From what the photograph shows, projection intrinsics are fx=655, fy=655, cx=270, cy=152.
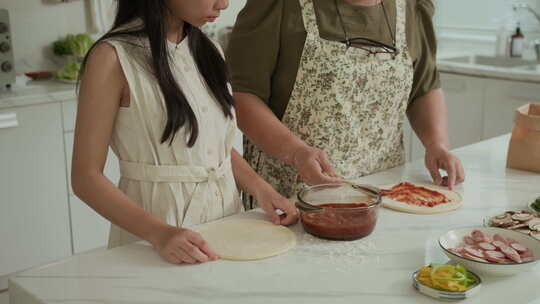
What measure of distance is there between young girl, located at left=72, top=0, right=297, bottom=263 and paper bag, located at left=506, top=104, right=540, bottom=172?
0.71 metres

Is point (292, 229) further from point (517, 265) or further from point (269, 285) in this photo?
point (517, 265)

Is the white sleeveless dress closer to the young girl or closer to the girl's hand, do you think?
the young girl

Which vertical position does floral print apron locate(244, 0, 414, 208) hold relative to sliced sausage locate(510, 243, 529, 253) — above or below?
above

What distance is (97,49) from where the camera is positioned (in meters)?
1.28

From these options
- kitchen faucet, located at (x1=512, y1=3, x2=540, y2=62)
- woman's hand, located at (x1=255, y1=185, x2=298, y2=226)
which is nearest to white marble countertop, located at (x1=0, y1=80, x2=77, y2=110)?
woman's hand, located at (x1=255, y1=185, x2=298, y2=226)

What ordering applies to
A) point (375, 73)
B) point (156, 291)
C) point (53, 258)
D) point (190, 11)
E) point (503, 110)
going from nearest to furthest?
point (156, 291) → point (190, 11) → point (375, 73) → point (53, 258) → point (503, 110)

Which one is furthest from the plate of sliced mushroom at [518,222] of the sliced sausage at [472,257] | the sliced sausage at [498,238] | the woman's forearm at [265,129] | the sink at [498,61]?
the sink at [498,61]

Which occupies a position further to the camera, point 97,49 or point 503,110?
point 503,110

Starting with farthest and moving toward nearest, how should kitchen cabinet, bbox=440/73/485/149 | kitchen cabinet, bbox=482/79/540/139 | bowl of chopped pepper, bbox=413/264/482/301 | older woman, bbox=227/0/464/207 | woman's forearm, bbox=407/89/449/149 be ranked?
kitchen cabinet, bbox=440/73/485/149 < kitchen cabinet, bbox=482/79/540/139 < woman's forearm, bbox=407/89/449/149 < older woman, bbox=227/0/464/207 < bowl of chopped pepper, bbox=413/264/482/301

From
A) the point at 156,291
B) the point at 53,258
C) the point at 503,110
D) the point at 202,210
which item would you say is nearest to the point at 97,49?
the point at 202,210

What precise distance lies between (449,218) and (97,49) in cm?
79

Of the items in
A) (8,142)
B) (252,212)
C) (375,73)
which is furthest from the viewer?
(8,142)

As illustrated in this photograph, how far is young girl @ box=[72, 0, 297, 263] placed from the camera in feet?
4.01

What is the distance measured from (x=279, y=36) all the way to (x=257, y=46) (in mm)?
60
